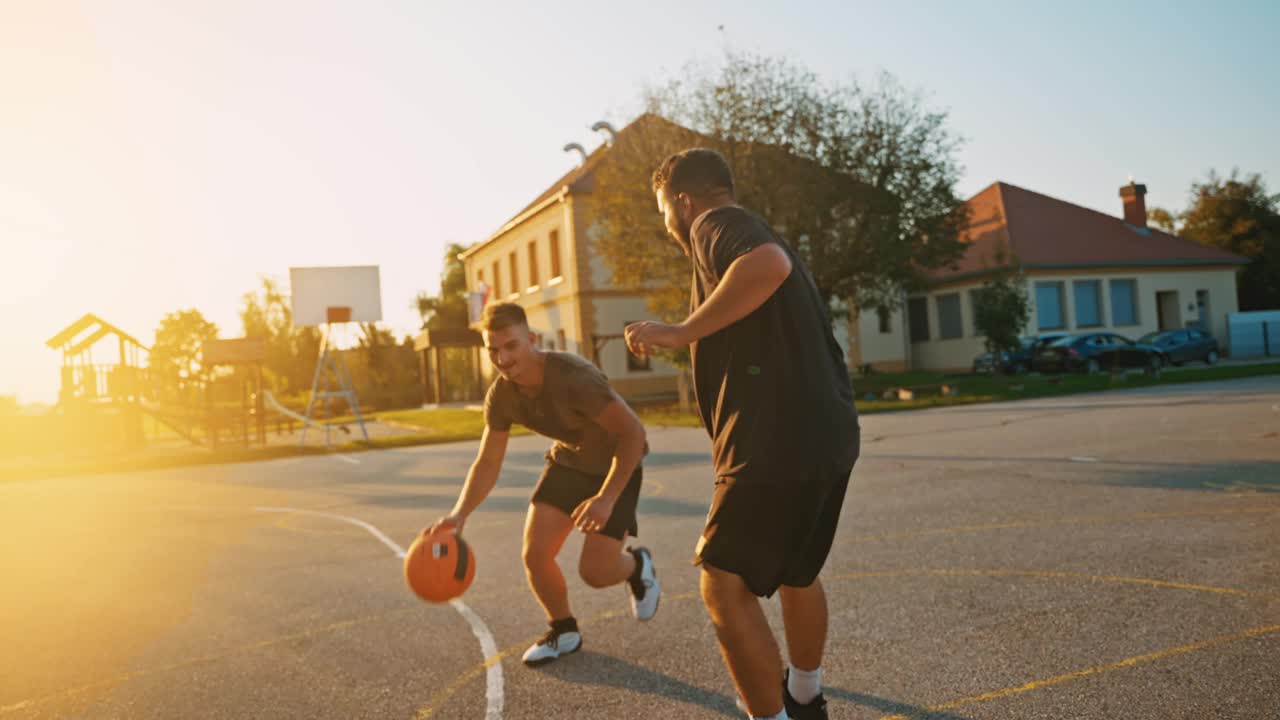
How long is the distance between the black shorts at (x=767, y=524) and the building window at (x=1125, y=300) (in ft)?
143

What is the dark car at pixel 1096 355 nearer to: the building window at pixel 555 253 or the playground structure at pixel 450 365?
the building window at pixel 555 253

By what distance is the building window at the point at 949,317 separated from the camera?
42594mm

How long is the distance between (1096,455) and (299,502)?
9890 millimetres

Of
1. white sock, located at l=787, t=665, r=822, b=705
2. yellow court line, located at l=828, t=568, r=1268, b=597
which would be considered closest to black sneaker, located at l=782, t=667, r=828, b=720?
white sock, located at l=787, t=665, r=822, b=705

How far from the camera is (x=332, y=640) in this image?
555 cm

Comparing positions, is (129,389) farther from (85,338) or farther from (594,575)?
(594,575)

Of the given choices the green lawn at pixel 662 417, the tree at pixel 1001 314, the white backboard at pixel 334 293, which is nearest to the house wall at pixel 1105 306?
the tree at pixel 1001 314

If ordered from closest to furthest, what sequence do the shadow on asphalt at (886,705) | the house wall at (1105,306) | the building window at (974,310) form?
the shadow on asphalt at (886,705)
the building window at (974,310)
the house wall at (1105,306)

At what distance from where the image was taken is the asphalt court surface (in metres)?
4.14

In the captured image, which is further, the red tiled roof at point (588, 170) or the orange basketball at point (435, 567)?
the red tiled roof at point (588, 170)

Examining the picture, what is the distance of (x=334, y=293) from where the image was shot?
2691 centimetres

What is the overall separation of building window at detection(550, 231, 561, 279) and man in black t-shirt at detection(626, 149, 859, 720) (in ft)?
121

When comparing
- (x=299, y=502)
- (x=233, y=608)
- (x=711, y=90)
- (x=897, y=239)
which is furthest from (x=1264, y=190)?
(x=233, y=608)

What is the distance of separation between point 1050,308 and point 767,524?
4128 cm
